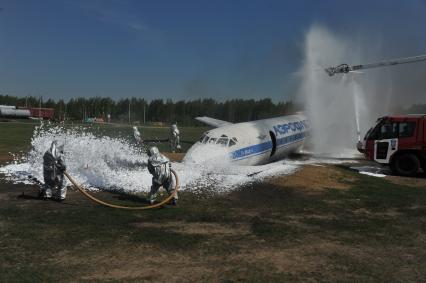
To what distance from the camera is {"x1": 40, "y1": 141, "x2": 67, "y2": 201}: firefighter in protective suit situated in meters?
15.7

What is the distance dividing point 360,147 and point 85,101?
512ft

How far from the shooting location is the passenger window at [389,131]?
24578 mm

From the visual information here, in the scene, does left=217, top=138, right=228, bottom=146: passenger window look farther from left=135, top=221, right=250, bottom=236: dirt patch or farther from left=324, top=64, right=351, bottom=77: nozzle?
left=324, top=64, right=351, bottom=77: nozzle

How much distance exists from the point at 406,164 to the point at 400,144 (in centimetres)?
116

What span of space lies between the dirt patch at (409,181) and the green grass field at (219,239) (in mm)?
3299

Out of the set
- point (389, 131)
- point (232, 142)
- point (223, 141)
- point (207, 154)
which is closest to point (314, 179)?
point (232, 142)

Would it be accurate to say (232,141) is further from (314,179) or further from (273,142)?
(314,179)

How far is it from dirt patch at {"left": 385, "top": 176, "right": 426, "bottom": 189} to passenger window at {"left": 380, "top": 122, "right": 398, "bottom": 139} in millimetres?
2568

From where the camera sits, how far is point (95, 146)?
2223 centimetres

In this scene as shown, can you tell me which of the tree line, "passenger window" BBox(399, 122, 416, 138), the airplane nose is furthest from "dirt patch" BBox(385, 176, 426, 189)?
the tree line

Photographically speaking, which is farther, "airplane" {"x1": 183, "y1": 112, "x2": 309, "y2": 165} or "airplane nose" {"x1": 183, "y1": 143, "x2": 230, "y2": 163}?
"airplane" {"x1": 183, "y1": 112, "x2": 309, "y2": 165}

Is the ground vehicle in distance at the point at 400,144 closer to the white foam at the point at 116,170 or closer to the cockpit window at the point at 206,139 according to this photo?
the white foam at the point at 116,170

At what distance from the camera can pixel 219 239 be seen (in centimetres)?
1182

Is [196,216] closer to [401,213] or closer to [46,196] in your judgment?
[46,196]
